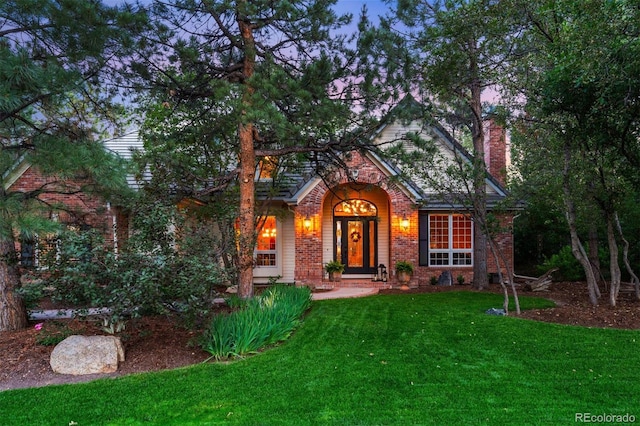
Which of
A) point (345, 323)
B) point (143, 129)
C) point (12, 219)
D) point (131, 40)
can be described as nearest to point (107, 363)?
point (12, 219)

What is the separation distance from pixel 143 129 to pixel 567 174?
11.7m

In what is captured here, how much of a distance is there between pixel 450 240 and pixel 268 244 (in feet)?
21.2

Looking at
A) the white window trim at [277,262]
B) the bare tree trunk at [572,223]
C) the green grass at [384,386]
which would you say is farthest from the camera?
the white window trim at [277,262]

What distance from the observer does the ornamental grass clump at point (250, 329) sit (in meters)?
5.80

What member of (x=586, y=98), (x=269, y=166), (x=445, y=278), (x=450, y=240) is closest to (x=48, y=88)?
(x=269, y=166)

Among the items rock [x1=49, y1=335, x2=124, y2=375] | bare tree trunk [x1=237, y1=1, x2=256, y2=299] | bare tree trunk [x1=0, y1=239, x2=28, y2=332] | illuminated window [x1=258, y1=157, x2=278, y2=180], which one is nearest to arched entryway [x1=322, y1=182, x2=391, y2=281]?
illuminated window [x1=258, y1=157, x2=278, y2=180]

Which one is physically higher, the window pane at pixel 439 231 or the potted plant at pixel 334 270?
the window pane at pixel 439 231

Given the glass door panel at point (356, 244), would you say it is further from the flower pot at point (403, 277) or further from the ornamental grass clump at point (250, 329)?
the ornamental grass clump at point (250, 329)

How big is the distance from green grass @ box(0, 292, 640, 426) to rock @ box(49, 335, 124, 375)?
492 mm

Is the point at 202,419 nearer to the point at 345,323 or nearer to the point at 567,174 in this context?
the point at 345,323

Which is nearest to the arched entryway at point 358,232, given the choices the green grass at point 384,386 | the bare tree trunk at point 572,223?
the bare tree trunk at point 572,223

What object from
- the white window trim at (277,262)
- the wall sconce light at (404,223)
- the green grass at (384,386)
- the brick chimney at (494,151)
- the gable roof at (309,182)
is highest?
the brick chimney at (494,151)

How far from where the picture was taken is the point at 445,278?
1294 centimetres

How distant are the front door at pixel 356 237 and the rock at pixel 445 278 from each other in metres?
2.38
